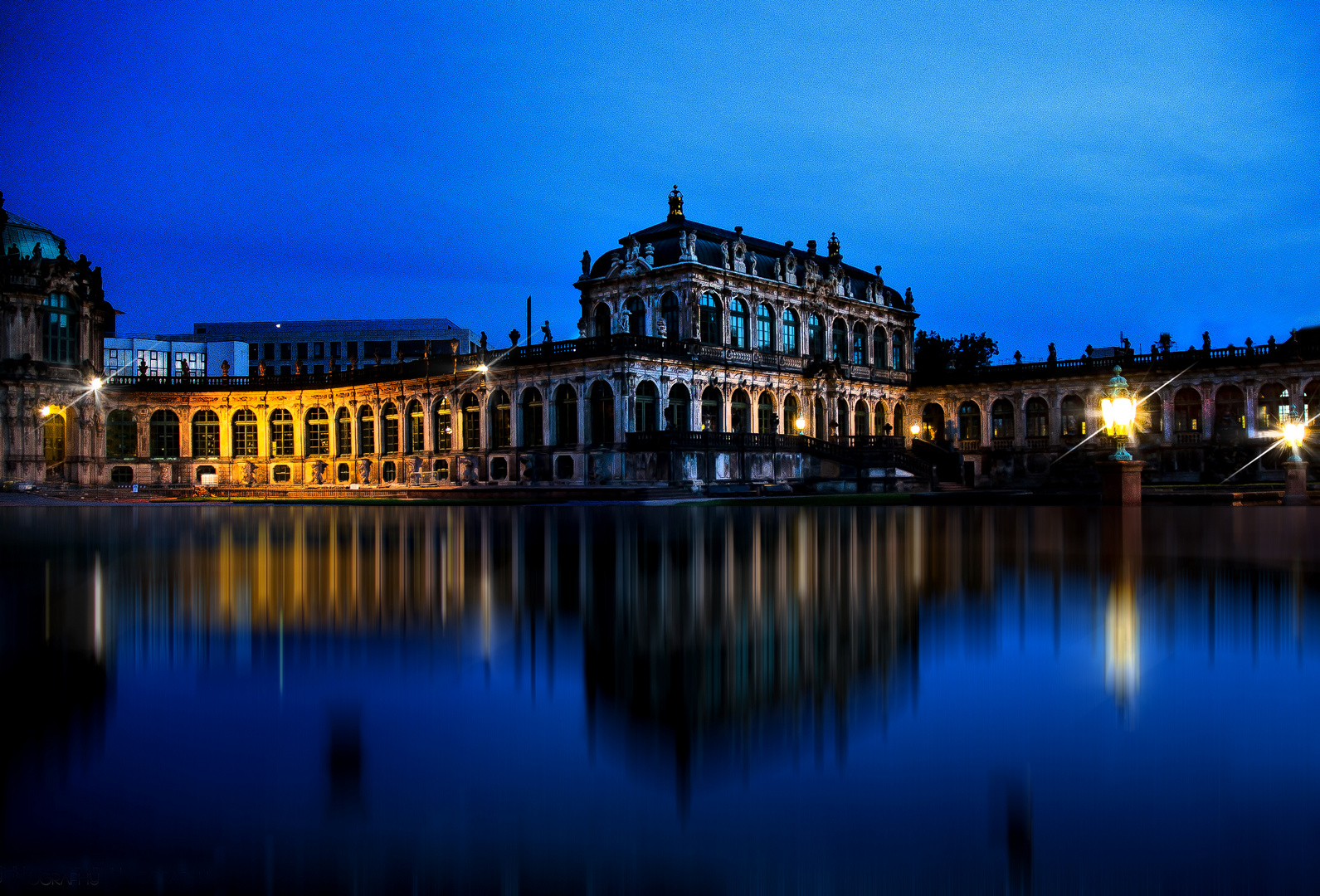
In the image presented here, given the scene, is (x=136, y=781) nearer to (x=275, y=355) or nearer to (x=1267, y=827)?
(x=1267, y=827)

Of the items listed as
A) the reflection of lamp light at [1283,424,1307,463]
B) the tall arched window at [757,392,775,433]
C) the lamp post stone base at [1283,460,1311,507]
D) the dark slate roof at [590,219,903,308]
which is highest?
the dark slate roof at [590,219,903,308]

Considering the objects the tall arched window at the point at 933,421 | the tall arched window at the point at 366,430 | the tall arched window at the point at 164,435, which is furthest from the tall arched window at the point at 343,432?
the tall arched window at the point at 933,421

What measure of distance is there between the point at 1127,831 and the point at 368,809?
10.2 feet

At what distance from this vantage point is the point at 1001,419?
246 ft

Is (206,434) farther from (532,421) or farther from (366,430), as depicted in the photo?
(532,421)

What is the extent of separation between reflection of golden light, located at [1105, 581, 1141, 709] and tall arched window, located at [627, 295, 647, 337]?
178 feet

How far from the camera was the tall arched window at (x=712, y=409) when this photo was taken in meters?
61.0

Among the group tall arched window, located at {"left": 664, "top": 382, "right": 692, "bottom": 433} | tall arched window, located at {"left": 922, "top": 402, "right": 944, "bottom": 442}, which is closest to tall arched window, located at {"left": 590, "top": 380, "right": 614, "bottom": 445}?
tall arched window, located at {"left": 664, "top": 382, "right": 692, "bottom": 433}

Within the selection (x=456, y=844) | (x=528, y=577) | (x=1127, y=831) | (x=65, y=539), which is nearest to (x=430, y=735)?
(x=456, y=844)

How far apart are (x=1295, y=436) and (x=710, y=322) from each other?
32653 millimetres

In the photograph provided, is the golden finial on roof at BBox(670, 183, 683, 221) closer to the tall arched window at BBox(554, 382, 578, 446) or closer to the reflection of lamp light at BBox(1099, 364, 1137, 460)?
the tall arched window at BBox(554, 382, 578, 446)

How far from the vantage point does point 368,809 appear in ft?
14.2

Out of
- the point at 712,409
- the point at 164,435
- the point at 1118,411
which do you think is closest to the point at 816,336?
the point at 712,409

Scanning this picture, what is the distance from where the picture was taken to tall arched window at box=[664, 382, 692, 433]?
5775 cm
